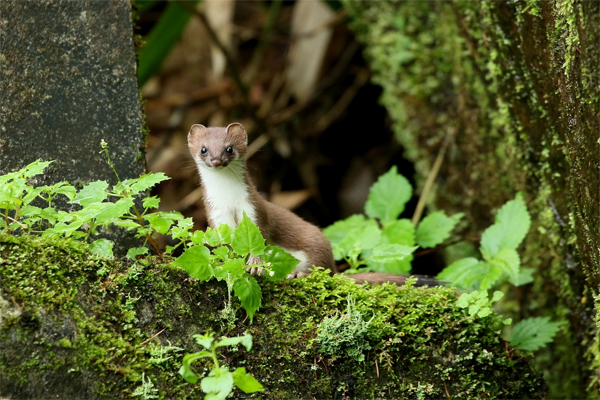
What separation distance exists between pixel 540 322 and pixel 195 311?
2019 mm

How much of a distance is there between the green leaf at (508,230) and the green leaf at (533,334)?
0.45 metres

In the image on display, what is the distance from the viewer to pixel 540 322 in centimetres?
365

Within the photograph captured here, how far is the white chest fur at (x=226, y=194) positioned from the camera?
12.4 feet

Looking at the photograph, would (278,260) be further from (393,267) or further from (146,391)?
(393,267)

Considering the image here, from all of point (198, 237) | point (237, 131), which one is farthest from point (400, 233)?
point (198, 237)

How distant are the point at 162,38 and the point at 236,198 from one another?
12.5ft

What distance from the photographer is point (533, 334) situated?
3590 millimetres

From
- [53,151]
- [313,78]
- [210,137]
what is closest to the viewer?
[53,151]

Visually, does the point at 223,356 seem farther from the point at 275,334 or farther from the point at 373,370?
the point at 373,370

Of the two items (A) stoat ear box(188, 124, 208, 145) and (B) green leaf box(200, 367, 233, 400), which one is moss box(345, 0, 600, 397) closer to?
(B) green leaf box(200, 367, 233, 400)

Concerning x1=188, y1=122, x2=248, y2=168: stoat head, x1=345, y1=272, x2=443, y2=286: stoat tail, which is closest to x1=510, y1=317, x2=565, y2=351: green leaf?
x1=345, y1=272, x2=443, y2=286: stoat tail

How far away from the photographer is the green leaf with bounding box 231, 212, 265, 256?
109 inches

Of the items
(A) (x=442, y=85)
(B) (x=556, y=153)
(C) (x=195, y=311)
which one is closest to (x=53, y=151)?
(C) (x=195, y=311)

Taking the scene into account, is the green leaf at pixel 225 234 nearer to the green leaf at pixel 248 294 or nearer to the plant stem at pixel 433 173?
the green leaf at pixel 248 294
